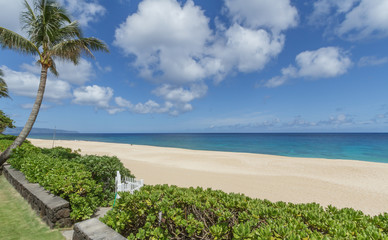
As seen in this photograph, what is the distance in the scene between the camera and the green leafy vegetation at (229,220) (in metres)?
2.14

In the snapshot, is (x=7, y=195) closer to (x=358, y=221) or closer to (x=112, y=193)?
(x=112, y=193)

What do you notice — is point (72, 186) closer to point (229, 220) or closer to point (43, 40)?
point (229, 220)

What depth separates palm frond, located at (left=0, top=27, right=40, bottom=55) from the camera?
8790 mm

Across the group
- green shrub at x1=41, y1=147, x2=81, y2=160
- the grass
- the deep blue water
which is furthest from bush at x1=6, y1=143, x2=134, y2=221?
the deep blue water

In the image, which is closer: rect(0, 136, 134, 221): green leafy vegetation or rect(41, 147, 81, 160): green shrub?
rect(0, 136, 134, 221): green leafy vegetation

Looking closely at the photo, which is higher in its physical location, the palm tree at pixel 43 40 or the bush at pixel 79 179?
the palm tree at pixel 43 40

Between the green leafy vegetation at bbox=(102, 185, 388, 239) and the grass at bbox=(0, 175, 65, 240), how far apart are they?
6.21 ft

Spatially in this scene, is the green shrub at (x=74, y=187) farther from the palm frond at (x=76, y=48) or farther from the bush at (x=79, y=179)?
the palm frond at (x=76, y=48)

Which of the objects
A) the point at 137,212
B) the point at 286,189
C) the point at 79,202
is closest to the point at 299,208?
the point at 137,212

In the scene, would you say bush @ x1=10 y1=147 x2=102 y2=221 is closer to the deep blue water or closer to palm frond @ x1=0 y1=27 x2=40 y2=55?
palm frond @ x1=0 y1=27 x2=40 y2=55

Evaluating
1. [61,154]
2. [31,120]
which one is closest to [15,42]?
[31,120]

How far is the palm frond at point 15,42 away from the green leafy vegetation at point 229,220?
10.6 metres

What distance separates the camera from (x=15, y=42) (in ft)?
29.5

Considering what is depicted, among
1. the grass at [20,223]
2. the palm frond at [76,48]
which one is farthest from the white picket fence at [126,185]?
the palm frond at [76,48]
